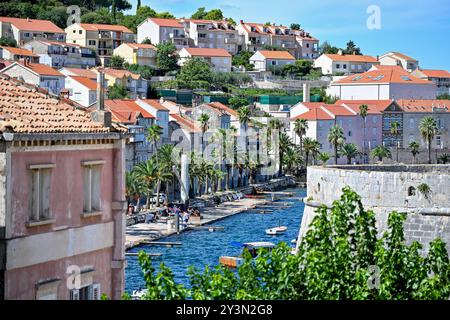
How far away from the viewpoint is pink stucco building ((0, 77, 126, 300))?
52.3ft

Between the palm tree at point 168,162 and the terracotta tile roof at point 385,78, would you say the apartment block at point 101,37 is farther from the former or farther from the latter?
the palm tree at point 168,162

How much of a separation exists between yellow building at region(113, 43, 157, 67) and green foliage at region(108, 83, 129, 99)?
3138 centimetres

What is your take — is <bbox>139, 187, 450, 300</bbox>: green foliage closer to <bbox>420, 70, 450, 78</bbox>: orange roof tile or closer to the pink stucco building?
the pink stucco building

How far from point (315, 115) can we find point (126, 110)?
35.1 metres

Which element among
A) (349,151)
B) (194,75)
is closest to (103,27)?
(194,75)

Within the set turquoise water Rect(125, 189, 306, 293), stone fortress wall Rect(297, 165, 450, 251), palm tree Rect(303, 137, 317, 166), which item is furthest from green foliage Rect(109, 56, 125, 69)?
stone fortress wall Rect(297, 165, 450, 251)

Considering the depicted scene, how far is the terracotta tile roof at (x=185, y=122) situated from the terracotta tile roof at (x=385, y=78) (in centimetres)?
4412

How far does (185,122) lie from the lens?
11894 centimetres

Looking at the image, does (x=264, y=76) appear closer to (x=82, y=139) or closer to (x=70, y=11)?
(x=70, y=11)

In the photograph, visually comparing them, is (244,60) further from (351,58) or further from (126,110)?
(126,110)

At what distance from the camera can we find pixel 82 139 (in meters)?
17.6

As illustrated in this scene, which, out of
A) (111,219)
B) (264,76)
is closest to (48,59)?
(264,76)

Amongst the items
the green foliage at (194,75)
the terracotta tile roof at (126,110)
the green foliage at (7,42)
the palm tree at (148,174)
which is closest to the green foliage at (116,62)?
the green foliage at (194,75)
